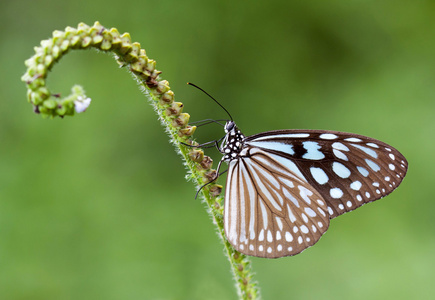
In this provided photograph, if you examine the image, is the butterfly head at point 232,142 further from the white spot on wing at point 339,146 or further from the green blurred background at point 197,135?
the green blurred background at point 197,135

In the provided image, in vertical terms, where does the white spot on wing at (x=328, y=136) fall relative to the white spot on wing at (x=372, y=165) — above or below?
above

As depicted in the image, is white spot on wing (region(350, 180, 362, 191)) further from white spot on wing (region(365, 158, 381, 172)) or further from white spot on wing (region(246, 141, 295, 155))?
white spot on wing (region(246, 141, 295, 155))

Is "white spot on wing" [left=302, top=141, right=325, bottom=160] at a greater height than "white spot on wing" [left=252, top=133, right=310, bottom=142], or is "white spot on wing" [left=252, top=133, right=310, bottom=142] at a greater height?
"white spot on wing" [left=252, top=133, right=310, bottom=142]

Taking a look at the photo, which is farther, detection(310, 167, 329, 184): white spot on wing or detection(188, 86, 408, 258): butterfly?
detection(310, 167, 329, 184): white spot on wing

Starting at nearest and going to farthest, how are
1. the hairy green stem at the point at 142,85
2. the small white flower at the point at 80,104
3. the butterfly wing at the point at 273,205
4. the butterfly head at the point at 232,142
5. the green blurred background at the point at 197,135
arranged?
the hairy green stem at the point at 142,85, the small white flower at the point at 80,104, the butterfly wing at the point at 273,205, the butterfly head at the point at 232,142, the green blurred background at the point at 197,135

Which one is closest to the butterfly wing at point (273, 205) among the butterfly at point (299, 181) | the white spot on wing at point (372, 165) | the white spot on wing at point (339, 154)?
the butterfly at point (299, 181)

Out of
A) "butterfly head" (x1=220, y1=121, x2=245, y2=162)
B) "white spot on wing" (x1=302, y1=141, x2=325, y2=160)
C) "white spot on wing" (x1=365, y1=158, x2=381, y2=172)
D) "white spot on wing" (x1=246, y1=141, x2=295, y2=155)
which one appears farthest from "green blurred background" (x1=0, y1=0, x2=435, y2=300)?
"white spot on wing" (x1=365, y1=158, x2=381, y2=172)

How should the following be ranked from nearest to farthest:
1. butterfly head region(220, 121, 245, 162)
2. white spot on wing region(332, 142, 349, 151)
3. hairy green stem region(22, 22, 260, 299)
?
hairy green stem region(22, 22, 260, 299), white spot on wing region(332, 142, 349, 151), butterfly head region(220, 121, 245, 162)

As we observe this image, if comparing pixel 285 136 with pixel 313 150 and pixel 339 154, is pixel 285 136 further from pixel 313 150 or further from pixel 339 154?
pixel 339 154
